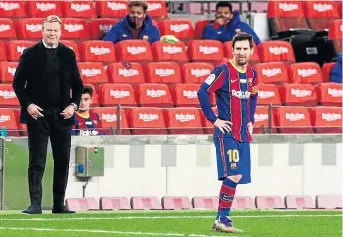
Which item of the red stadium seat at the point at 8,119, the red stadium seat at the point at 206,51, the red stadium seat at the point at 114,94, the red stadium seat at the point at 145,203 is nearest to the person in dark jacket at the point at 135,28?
the red stadium seat at the point at 206,51

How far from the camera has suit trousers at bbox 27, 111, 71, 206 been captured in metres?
13.4

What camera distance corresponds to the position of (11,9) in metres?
20.3

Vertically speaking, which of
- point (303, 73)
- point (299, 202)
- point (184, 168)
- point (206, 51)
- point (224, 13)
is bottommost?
point (299, 202)

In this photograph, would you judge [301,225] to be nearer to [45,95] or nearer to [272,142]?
[45,95]

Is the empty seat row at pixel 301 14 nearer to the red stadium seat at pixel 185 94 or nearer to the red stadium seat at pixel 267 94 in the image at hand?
the red stadium seat at pixel 267 94

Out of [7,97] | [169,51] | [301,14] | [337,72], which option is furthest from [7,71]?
[301,14]

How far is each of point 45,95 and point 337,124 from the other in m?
6.49

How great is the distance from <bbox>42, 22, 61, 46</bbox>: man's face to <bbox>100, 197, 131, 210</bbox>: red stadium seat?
3.26 m

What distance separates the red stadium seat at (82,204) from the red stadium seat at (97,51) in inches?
135

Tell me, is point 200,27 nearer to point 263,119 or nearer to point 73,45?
point 73,45

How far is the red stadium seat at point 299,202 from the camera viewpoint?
17016 mm

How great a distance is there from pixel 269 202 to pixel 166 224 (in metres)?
4.74

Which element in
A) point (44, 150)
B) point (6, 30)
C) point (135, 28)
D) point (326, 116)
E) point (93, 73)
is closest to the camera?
point (44, 150)

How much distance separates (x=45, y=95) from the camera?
1339 centimetres
